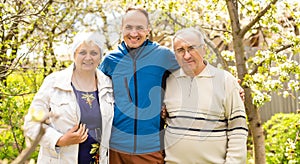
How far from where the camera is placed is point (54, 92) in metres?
2.95

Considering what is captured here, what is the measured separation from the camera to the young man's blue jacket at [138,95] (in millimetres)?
3104

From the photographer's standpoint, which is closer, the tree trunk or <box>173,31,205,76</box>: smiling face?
<box>173,31,205,76</box>: smiling face

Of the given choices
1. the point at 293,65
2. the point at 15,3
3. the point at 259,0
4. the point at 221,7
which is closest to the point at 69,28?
the point at 15,3

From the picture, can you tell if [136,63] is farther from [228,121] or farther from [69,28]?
[69,28]

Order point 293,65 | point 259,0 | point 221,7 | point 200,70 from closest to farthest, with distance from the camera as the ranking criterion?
Answer: point 200,70 → point 293,65 → point 259,0 → point 221,7

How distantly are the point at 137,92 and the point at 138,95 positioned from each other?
0.02 metres

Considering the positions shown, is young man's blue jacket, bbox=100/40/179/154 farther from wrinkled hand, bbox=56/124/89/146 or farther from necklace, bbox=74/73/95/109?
wrinkled hand, bbox=56/124/89/146

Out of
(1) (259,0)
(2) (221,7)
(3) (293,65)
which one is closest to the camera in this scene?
(3) (293,65)

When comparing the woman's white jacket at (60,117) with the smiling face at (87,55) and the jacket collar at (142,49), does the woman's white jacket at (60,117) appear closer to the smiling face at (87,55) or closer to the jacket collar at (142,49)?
the smiling face at (87,55)

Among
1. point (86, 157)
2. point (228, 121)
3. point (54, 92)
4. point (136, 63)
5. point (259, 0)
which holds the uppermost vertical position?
point (259, 0)

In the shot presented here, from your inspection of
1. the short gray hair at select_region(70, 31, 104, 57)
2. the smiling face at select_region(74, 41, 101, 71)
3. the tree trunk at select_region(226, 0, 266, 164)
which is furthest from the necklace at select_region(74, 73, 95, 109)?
the tree trunk at select_region(226, 0, 266, 164)

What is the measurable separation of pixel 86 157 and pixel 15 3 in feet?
10.7

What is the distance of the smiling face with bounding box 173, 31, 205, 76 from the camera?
3064mm

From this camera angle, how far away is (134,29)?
3.21 metres
